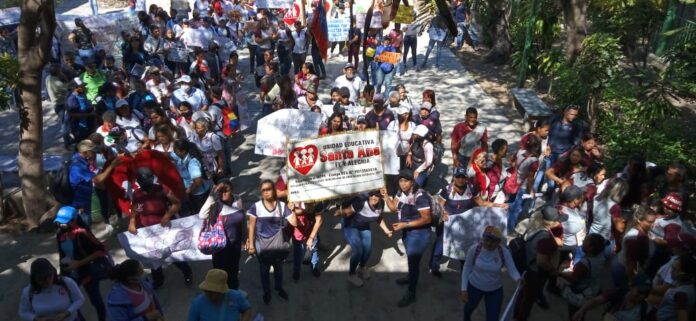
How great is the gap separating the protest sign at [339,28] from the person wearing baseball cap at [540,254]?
35.5ft

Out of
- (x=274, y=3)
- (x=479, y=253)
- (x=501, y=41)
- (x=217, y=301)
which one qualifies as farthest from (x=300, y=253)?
(x=501, y=41)

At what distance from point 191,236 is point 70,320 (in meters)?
1.73

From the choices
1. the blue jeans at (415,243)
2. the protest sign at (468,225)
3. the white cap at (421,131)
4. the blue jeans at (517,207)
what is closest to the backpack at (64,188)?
the blue jeans at (415,243)

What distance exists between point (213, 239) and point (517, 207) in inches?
168

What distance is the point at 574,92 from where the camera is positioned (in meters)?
10.9

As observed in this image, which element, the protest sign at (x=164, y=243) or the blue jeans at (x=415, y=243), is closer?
the blue jeans at (x=415, y=243)

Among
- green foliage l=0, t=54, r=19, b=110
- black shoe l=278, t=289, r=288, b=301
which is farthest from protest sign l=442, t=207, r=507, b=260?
green foliage l=0, t=54, r=19, b=110

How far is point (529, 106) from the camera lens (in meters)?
11.8

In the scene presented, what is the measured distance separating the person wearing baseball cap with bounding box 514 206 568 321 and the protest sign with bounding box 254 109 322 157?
4172 millimetres

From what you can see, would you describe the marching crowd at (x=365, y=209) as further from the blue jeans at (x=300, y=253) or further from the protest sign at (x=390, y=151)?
the protest sign at (x=390, y=151)

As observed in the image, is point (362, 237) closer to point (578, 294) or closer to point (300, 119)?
point (578, 294)

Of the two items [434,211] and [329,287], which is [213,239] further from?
[434,211]

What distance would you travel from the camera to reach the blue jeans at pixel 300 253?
636 centimetres

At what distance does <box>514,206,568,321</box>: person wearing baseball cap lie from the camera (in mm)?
5180
